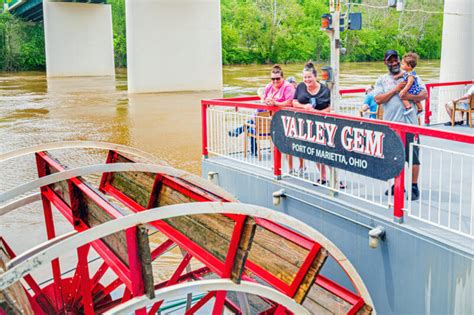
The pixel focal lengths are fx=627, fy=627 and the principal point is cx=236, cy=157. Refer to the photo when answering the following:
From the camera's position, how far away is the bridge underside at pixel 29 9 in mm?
52044

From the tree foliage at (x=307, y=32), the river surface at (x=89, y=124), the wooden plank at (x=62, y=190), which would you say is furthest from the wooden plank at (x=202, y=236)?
the tree foliage at (x=307, y=32)

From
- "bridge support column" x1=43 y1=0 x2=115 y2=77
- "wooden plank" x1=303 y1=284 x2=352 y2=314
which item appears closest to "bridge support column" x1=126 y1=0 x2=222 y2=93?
"bridge support column" x1=43 y1=0 x2=115 y2=77

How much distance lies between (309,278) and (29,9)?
5704 centimetres

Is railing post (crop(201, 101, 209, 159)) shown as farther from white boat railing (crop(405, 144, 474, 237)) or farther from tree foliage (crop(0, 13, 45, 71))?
tree foliage (crop(0, 13, 45, 71))

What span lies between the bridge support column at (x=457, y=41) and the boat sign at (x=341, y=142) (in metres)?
8.44

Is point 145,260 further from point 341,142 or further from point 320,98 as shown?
point 320,98

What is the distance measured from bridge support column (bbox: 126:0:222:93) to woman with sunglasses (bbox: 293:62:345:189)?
26.1m

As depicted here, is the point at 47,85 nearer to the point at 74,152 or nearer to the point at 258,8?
the point at 74,152

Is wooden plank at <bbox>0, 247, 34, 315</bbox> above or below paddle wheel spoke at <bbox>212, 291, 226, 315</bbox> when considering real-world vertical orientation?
above

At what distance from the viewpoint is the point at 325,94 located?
6.88 m

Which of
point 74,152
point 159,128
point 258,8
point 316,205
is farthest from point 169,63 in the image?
point 258,8

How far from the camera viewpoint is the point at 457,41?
13.7 m

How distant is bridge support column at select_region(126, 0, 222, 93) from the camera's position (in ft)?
106

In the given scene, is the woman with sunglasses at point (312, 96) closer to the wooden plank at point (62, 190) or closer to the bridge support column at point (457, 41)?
the wooden plank at point (62, 190)
